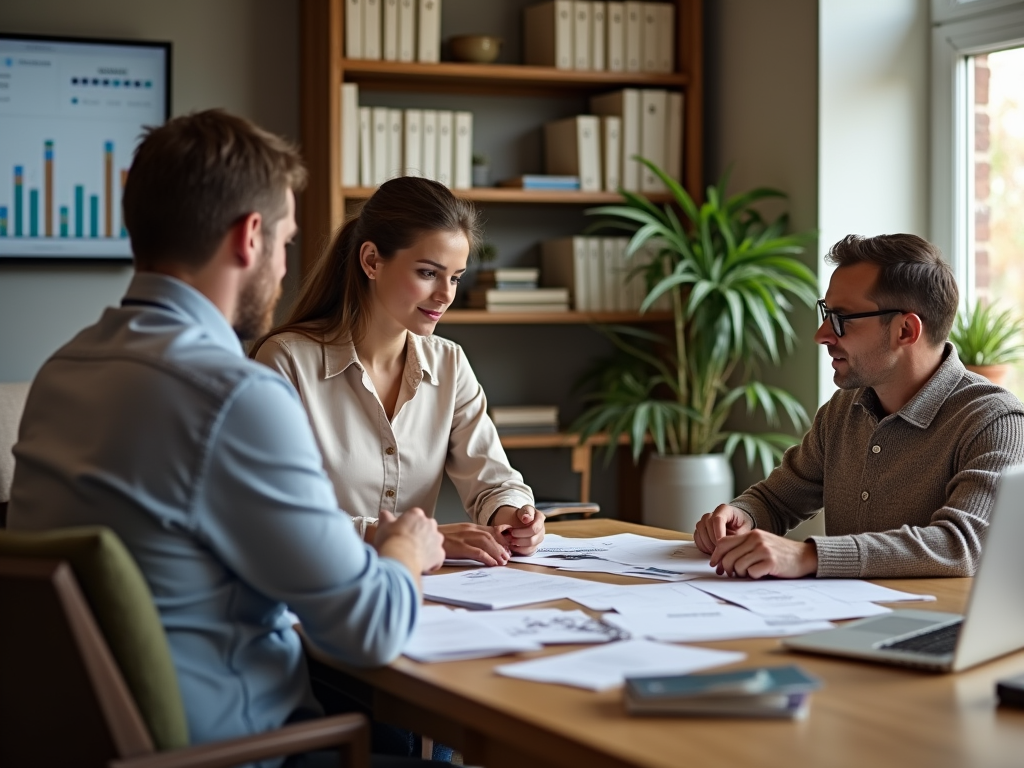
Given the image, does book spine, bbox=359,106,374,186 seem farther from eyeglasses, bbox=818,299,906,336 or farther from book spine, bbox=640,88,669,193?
eyeglasses, bbox=818,299,906,336

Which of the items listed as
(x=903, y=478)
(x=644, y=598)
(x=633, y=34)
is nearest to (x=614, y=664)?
(x=644, y=598)

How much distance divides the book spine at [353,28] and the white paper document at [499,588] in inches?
99.2

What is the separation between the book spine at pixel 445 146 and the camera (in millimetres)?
4227

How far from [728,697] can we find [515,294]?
3.12 metres

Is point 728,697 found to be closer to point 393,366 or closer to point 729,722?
point 729,722

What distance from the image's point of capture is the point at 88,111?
160 inches

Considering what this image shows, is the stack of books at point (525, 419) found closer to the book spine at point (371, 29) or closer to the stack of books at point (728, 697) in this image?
the book spine at point (371, 29)

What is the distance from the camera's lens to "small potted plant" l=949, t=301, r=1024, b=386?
367 cm

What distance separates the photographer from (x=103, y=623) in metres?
1.21

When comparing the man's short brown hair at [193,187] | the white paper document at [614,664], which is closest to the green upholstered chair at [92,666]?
the white paper document at [614,664]

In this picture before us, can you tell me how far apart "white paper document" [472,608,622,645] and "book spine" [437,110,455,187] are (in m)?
2.75

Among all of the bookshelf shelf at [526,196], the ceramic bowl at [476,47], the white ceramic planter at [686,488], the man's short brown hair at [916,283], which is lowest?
the white ceramic planter at [686,488]

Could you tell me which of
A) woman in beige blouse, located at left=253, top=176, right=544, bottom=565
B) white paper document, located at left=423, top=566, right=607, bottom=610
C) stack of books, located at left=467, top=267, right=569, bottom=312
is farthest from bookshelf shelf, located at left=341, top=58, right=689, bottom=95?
white paper document, located at left=423, top=566, right=607, bottom=610

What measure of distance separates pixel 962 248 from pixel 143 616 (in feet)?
11.2
